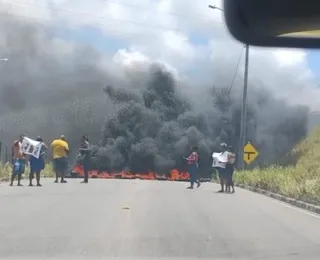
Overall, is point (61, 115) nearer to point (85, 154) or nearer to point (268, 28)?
point (85, 154)

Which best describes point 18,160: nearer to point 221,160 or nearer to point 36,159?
point 36,159

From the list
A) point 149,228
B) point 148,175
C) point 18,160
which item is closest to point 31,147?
point 18,160

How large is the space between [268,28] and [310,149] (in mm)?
37302

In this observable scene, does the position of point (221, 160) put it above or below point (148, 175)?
above

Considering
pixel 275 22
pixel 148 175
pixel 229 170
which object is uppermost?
pixel 275 22

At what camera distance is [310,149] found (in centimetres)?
4009

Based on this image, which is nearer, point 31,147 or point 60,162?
point 31,147

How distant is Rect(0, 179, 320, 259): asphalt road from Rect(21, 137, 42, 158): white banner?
10.5 ft

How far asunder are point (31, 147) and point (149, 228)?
11.8 meters

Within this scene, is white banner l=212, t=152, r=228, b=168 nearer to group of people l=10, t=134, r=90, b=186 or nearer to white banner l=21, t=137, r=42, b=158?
group of people l=10, t=134, r=90, b=186

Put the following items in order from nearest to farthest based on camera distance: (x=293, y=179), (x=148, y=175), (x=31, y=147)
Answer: (x=31, y=147) < (x=293, y=179) < (x=148, y=175)

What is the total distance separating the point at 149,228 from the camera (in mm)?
13703

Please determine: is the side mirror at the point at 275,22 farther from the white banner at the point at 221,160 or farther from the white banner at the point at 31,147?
the white banner at the point at 221,160

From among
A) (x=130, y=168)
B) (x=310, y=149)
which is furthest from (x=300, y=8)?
(x=130, y=168)
